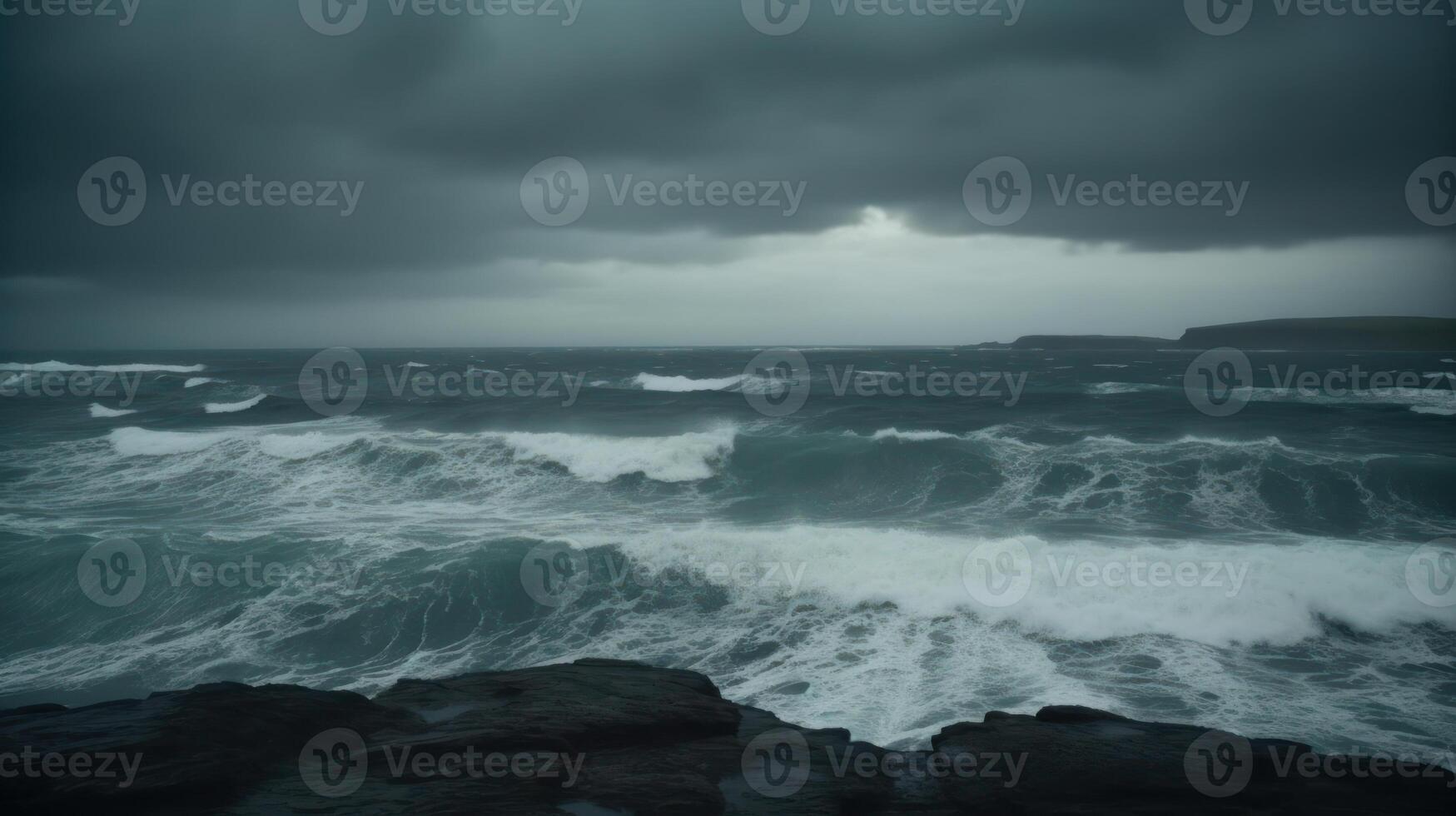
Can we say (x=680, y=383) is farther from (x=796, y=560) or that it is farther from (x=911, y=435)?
(x=796, y=560)

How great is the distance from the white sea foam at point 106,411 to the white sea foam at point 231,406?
3434mm

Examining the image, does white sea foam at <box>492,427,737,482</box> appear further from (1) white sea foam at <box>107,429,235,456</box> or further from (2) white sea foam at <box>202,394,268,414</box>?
(2) white sea foam at <box>202,394,268,414</box>

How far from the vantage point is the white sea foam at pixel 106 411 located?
36.1 meters

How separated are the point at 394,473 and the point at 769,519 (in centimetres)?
1340

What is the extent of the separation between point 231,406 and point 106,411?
5.66 m

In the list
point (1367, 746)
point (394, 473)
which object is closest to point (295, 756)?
point (1367, 746)

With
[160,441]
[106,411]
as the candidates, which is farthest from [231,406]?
[160,441]

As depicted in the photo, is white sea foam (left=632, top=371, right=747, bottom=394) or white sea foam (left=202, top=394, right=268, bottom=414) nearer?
white sea foam (left=202, top=394, right=268, bottom=414)

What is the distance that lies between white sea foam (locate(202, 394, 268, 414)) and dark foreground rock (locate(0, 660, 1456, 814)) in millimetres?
37894

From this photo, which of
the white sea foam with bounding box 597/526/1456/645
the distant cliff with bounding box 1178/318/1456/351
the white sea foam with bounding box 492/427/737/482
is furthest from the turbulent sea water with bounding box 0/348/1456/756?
Result: the distant cliff with bounding box 1178/318/1456/351

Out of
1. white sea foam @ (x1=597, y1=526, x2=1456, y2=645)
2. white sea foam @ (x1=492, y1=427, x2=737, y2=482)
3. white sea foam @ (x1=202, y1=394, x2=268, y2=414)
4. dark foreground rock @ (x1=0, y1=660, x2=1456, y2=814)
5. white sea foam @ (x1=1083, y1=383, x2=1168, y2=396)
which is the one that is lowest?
white sea foam @ (x1=597, y1=526, x2=1456, y2=645)

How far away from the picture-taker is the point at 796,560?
15.3m

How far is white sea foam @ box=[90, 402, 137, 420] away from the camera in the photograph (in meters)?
36.1

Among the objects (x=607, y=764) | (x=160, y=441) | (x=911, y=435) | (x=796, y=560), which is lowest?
(x=796, y=560)
